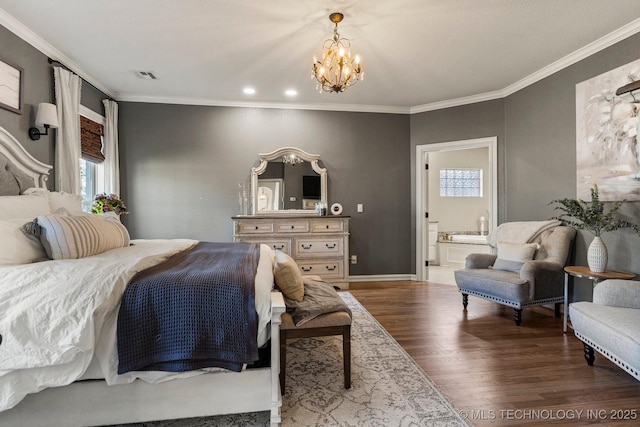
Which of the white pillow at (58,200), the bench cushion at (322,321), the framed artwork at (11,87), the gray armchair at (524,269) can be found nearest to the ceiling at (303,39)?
the framed artwork at (11,87)

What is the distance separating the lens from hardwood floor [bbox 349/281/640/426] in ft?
5.90

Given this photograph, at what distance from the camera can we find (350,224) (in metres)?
5.04

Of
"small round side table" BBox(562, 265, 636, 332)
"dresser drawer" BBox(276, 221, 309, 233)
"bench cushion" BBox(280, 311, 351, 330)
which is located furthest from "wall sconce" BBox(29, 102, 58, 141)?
"small round side table" BBox(562, 265, 636, 332)

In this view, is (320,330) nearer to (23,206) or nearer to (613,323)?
(613,323)

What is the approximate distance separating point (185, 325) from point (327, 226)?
10.3 ft

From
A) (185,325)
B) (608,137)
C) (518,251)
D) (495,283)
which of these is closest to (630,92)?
(608,137)

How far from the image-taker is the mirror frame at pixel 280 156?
186 inches

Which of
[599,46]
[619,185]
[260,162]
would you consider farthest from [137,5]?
[619,185]

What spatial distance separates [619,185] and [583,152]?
508 mm

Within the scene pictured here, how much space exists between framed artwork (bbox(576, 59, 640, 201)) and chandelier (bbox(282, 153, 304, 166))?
3345mm

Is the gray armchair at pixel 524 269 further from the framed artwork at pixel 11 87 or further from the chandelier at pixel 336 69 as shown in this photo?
the framed artwork at pixel 11 87

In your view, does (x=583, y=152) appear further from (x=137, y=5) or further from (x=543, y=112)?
(x=137, y=5)

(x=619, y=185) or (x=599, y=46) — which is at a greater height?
(x=599, y=46)

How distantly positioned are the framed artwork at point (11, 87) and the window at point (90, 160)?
3.13ft
